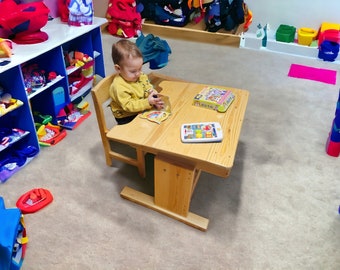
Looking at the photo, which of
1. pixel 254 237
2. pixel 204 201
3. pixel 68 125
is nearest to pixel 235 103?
pixel 204 201

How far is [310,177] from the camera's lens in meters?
1.78

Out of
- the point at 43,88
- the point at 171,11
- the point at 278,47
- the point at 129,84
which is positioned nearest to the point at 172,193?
the point at 129,84

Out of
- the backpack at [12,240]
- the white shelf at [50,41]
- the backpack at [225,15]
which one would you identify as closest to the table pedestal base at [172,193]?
the backpack at [12,240]

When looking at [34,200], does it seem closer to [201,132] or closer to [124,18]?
[201,132]

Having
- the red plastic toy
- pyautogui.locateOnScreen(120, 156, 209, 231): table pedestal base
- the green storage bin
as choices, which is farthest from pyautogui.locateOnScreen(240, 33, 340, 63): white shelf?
the red plastic toy

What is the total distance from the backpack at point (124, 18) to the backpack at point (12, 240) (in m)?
2.56

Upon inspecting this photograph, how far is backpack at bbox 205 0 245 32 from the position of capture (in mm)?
3273

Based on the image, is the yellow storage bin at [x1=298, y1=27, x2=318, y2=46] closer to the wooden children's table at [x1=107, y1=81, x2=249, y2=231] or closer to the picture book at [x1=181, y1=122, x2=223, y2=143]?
the wooden children's table at [x1=107, y1=81, x2=249, y2=231]

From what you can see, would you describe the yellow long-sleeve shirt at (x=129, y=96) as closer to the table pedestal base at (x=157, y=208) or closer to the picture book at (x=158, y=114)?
the picture book at (x=158, y=114)

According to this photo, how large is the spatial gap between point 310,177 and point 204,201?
633 millimetres

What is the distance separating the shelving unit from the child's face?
583mm

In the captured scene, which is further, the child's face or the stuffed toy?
the stuffed toy

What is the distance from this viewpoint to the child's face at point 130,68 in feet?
4.70

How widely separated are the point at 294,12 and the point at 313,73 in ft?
2.79
